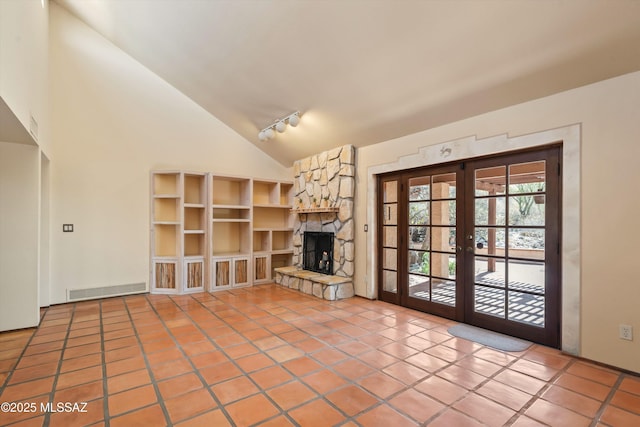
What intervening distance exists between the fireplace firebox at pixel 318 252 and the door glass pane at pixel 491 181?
8.24ft

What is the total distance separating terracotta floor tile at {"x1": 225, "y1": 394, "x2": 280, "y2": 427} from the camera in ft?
6.14

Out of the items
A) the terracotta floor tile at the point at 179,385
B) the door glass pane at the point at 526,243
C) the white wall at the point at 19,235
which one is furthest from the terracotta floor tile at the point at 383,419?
the white wall at the point at 19,235

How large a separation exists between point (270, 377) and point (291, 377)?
0.55 ft

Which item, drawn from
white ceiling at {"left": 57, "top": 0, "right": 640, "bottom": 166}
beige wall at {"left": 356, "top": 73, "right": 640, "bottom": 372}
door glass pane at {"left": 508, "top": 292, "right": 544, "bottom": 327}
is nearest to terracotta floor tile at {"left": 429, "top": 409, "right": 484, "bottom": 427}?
beige wall at {"left": 356, "top": 73, "right": 640, "bottom": 372}

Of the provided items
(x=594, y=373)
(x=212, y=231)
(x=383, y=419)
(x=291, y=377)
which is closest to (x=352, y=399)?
(x=383, y=419)

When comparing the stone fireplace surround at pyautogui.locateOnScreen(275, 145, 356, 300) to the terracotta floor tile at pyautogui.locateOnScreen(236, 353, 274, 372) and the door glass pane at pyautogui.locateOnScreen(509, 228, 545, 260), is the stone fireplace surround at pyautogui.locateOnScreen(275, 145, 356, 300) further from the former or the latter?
the door glass pane at pyautogui.locateOnScreen(509, 228, 545, 260)

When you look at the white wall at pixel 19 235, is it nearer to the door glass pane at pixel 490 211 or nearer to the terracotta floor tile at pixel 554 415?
the terracotta floor tile at pixel 554 415

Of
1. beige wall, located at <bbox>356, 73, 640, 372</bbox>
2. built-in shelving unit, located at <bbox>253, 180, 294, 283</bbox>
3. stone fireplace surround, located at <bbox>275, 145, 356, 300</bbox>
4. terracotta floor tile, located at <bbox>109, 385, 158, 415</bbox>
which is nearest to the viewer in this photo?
terracotta floor tile, located at <bbox>109, 385, 158, 415</bbox>

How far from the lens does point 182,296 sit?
487cm

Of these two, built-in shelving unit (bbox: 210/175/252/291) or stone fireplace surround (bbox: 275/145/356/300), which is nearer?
stone fireplace surround (bbox: 275/145/356/300)

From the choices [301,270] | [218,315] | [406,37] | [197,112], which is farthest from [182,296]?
[406,37]

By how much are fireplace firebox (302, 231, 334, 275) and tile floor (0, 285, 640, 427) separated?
1.62 metres

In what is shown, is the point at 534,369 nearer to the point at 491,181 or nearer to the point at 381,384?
the point at 381,384

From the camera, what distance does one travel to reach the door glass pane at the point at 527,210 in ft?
10.0
